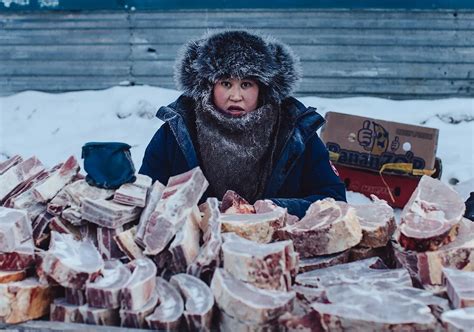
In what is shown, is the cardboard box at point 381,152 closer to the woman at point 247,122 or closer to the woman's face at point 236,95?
the woman at point 247,122

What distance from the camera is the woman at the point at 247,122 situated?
2.81 m

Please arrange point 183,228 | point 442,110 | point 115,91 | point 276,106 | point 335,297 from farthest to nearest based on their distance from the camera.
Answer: point 115,91, point 442,110, point 276,106, point 183,228, point 335,297

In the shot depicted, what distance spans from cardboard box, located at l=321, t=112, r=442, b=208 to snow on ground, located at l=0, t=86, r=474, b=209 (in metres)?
1.27

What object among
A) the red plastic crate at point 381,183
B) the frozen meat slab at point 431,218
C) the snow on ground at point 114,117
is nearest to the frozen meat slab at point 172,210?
the frozen meat slab at point 431,218

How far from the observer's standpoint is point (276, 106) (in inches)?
115

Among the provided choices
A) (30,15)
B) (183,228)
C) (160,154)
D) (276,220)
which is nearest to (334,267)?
(276,220)

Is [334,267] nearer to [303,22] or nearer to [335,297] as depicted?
[335,297]

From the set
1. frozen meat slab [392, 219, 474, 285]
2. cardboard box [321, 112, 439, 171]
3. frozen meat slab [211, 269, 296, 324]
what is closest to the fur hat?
frozen meat slab [392, 219, 474, 285]

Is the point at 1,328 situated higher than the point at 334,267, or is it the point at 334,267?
the point at 334,267

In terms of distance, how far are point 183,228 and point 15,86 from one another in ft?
21.9

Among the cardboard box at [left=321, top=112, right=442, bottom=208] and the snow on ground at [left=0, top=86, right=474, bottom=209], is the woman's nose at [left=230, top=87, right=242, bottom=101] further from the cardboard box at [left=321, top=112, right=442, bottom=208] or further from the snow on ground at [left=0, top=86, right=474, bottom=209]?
the snow on ground at [left=0, top=86, right=474, bottom=209]

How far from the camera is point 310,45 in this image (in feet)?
23.9

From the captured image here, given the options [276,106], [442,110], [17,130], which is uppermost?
[276,106]

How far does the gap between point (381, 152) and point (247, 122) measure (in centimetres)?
252
